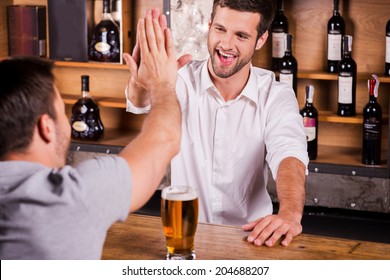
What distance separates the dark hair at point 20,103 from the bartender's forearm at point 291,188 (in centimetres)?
84

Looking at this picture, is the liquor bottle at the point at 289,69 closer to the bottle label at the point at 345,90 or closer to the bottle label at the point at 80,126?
the bottle label at the point at 345,90

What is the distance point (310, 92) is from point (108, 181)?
2514 millimetres

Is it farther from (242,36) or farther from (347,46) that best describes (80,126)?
(242,36)

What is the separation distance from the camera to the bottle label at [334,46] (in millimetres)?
3705

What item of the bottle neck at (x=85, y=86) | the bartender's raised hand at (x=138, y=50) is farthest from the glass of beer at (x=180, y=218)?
the bottle neck at (x=85, y=86)

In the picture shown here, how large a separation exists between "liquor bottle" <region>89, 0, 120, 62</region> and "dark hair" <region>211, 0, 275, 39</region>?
5.31 feet

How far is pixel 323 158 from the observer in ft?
12.4

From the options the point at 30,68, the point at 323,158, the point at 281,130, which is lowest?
the point at 323,158

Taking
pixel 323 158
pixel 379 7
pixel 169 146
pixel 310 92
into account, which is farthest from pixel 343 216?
pixel 169 146

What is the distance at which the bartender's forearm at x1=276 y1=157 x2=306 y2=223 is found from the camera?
1.94 m

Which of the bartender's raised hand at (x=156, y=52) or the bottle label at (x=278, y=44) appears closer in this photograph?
the bartender's raised hand at (x=156, y=52)

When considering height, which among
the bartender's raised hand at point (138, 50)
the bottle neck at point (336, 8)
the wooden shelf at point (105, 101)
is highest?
the bottle neck at point (336, 8)

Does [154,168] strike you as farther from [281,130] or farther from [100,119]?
[100,119]

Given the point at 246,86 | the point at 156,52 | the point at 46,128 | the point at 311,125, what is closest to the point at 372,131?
the point at 311,125
